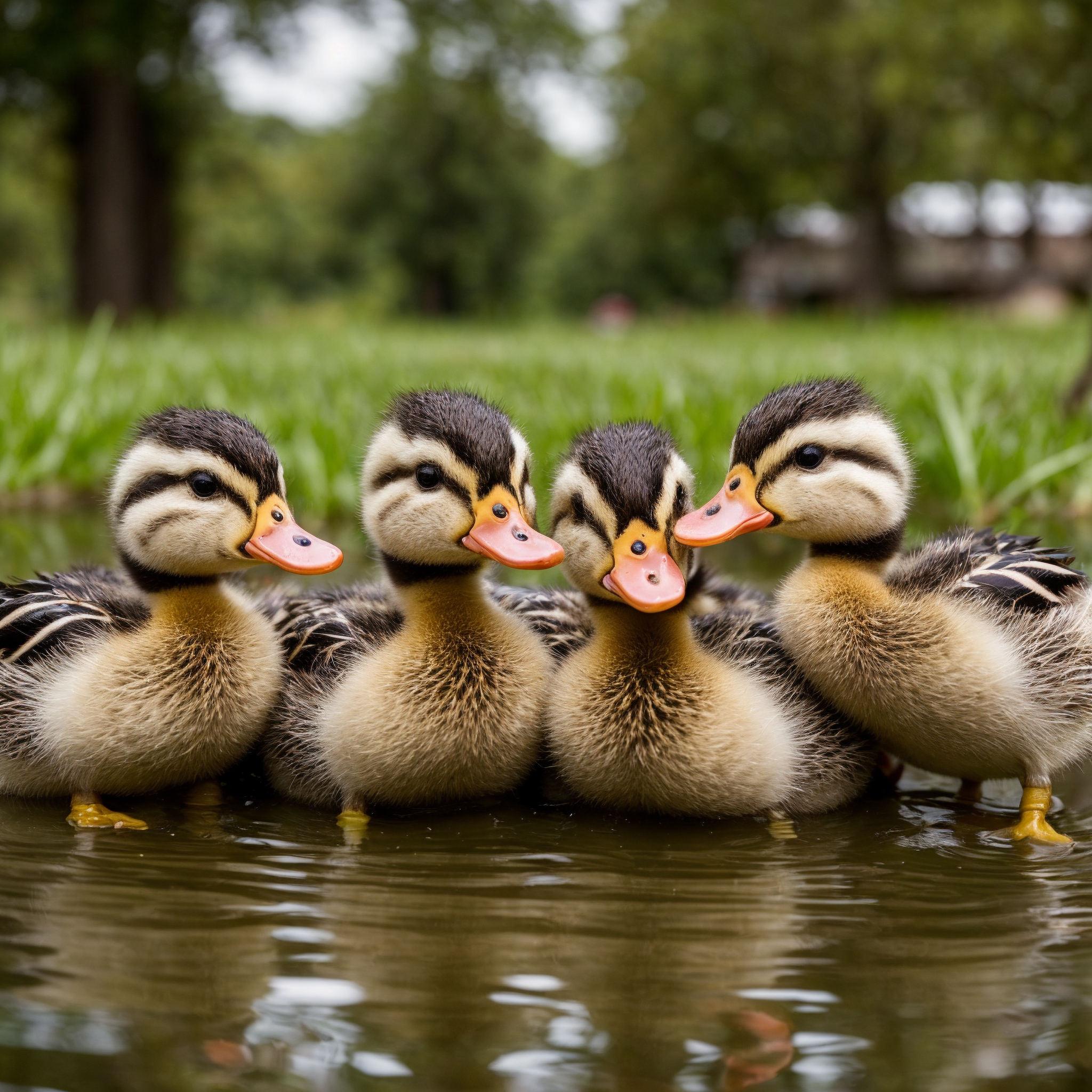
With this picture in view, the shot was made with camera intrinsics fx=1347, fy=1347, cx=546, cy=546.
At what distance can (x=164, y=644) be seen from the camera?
12.3ft

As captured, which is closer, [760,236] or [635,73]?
[635,73]

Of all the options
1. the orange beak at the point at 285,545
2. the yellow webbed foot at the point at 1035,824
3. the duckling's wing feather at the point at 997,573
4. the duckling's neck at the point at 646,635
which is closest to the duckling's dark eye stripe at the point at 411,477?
the orange beak at the point at 285,545

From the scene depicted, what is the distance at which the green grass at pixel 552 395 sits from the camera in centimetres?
739

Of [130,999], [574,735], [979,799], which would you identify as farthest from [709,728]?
[130,999]

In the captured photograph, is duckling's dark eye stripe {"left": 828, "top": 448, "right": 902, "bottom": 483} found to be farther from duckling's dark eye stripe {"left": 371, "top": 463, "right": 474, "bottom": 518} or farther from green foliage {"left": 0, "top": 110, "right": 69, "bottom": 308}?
green foliage {"left": 0, "top": 110, "right": 69, "bottom": 308}

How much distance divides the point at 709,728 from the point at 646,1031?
1.43 metres

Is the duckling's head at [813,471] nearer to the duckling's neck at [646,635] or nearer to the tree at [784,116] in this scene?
the duckling's neck at [646,635]

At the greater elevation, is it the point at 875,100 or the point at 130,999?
the point at 875,100

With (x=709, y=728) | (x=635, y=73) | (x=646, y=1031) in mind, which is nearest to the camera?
(x=646, y=1031)

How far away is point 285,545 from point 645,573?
989mm

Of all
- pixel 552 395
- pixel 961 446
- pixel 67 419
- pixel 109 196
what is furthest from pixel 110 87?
pixel 961 446

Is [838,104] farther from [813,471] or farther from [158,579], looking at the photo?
[158,579]

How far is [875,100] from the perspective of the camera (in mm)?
33594

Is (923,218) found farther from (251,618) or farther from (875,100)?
(251,618)
